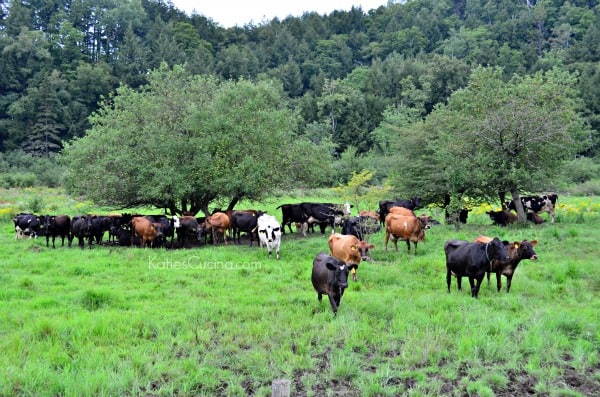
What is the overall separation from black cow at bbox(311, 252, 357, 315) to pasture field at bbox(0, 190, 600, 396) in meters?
0.30

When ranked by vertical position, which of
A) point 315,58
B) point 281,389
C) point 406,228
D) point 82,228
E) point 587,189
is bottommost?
point 281,389

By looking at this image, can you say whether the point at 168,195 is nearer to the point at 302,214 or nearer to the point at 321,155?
the point at 302,214

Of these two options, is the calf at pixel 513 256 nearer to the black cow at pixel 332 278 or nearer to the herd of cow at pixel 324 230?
the herd of cow at pixel 324 230

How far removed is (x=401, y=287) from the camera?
41.7 feet

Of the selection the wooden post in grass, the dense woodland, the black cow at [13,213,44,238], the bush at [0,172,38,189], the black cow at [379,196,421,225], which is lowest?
the wooden post in grass

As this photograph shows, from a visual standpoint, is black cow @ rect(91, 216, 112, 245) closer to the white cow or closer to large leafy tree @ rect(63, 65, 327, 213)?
large leafy tree @ rect(63, 65, 327, 213)

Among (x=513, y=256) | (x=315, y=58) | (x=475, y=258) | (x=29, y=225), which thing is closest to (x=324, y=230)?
(x=513, y=256)

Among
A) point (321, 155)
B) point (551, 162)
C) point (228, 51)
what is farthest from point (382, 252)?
point (228, 51)

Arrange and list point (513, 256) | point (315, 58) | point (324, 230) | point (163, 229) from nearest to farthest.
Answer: point (513, 256) < point (163, 229) < point (324, 230) < point (315, 58)

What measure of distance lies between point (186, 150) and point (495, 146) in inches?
542

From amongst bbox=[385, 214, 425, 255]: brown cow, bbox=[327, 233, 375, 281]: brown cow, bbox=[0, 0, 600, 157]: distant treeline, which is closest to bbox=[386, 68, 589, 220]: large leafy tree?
bbox=[385, 214, 425, 255]: brown cow

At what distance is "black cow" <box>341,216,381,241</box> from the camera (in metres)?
18.2

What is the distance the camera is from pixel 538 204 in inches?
985

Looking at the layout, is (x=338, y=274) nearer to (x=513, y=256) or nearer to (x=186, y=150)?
(x=513, y=256)
